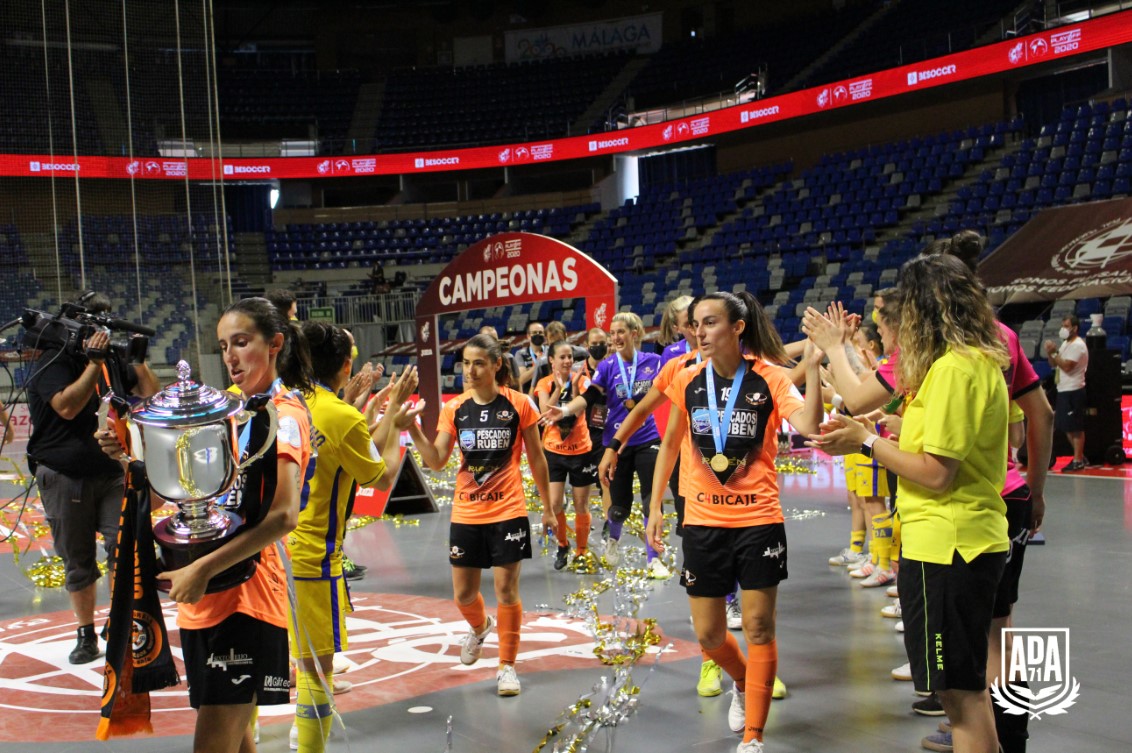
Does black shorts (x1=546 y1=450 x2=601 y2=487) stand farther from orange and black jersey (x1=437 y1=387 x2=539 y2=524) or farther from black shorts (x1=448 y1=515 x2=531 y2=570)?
black shorts (x1=448 y1=515 x2=531 y2=570)

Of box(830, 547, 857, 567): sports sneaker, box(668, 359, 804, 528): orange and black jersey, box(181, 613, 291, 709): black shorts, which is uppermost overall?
box(668, 359, 804, 528): orange and black jersey

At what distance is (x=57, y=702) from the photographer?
16.7 feet

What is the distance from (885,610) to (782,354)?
103 inches

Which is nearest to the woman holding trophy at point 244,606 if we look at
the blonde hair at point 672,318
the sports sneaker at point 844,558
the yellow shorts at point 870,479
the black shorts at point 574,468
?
the blonde hair at point 672,318

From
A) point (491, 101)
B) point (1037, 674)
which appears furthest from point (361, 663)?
point (491, 101)

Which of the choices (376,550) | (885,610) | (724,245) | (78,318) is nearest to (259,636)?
(78,318)

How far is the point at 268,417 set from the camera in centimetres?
282

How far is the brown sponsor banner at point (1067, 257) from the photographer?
15.9m

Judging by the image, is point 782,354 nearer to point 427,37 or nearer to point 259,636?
point 259,636

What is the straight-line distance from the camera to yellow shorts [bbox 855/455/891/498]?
7047 millimetres

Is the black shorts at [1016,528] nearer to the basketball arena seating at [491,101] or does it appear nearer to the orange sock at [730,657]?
the orange sock at [730,657]

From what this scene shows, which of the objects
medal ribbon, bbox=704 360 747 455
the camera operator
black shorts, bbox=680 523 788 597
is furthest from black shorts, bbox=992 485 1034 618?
the camera operator

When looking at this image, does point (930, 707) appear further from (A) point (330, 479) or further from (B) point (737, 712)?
(A) point (330, 479)

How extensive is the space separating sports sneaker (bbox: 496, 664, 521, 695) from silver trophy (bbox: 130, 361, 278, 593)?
8.36ft
